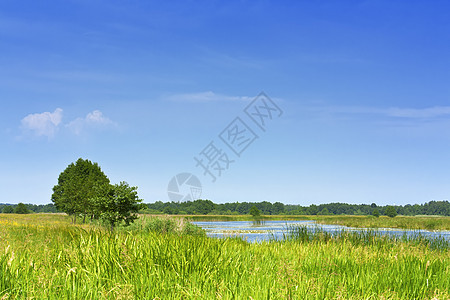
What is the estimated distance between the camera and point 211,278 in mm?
5309

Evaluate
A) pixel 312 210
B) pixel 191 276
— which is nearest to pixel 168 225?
pixel 191 276

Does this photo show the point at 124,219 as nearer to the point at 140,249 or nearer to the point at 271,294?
the point at 140,249

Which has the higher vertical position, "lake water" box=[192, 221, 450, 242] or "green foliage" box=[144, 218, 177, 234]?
"green foliage" box=[144, 218, 177, 234]

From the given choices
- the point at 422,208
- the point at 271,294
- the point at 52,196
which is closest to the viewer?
the point at 271,294

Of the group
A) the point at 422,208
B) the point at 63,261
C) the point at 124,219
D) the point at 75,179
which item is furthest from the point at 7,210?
the point at 422,208

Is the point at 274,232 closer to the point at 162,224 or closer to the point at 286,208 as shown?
the point at 162,224

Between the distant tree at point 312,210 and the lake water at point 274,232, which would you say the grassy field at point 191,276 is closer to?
the lake water at point 274,232

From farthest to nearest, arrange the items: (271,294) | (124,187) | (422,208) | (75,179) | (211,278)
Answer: (422,208), (75,179), (124,187), (211,278), (271,294)

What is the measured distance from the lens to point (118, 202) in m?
22.5

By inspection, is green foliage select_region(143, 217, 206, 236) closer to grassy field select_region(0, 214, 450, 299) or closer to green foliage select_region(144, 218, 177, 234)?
green foliage select_region(144, 218, 177, 234)

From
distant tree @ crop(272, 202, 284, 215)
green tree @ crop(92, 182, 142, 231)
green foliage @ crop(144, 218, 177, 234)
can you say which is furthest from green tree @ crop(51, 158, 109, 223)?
distant tree @ crop(272, 202, 284, 215)

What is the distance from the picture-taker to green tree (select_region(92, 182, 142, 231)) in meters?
22.5

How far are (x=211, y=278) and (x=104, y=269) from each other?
5.65 ft

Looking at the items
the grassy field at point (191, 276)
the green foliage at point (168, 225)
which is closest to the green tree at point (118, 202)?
the green foliage at point (168, 225)
